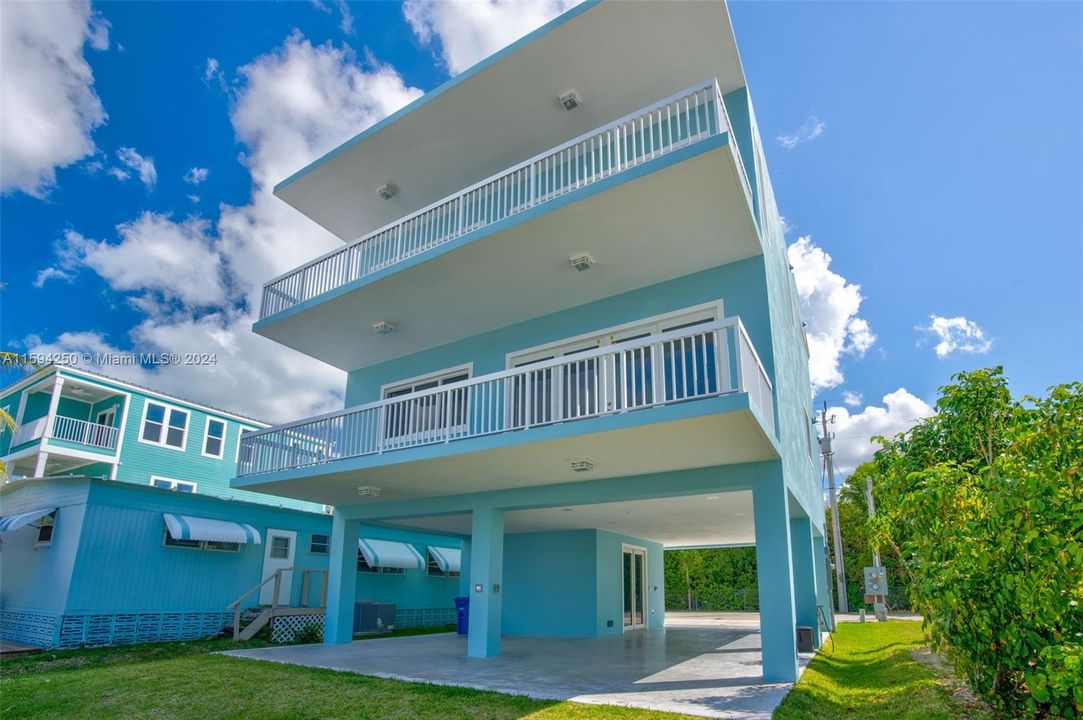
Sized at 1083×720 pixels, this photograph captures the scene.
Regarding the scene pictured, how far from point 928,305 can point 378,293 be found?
1980 centimetres

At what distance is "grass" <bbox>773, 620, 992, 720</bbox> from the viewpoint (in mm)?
7207

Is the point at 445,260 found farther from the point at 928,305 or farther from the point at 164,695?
the point at 928,305

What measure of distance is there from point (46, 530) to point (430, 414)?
11.5 meters

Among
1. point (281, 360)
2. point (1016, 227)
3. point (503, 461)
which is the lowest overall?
point (503, 461)

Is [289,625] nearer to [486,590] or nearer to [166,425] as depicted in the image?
[486,590]

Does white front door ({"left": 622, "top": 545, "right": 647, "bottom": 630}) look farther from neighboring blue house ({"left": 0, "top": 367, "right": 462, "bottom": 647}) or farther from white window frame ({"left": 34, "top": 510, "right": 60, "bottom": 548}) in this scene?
white window frame ({"left": 34, "top": 510, "right": 60, "bottom": 548})

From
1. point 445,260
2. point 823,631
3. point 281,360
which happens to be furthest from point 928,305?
point 281,360

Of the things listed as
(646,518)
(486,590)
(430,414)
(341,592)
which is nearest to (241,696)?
(486,590)

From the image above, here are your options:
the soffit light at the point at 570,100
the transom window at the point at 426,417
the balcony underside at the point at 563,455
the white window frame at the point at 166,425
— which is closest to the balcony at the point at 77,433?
the white window frame at the point at 166,425

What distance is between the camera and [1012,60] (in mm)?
13227

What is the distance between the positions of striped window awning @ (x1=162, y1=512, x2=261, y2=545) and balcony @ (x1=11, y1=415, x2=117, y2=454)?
841 cm

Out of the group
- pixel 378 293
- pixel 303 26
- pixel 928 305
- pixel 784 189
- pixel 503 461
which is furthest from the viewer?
pixel 928 305

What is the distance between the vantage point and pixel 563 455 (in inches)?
393

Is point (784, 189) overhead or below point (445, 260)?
overhead
